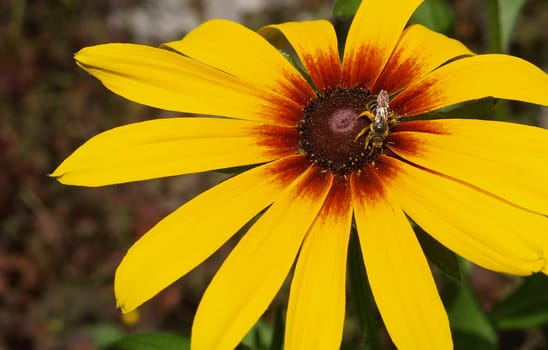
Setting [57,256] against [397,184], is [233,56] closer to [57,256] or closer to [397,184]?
[397,184]

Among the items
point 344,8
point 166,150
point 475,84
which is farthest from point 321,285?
point 344,8

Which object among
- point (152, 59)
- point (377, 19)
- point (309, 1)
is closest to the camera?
point (152, 59)

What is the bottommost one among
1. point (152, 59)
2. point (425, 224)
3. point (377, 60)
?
point (425, 224)

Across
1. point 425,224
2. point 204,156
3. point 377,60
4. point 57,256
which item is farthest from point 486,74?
point 57,256

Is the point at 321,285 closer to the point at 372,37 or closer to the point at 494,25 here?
the point at 372,37

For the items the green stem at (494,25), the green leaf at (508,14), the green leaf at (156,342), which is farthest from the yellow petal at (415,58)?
the green leaf at (508,14)
